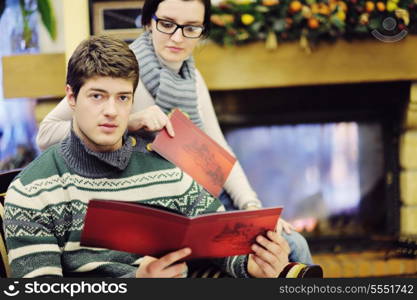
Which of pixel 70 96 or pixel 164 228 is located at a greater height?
pixel 70 96

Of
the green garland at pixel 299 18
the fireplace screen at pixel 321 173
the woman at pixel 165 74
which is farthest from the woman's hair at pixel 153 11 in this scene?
the fireplace screen at pixel 321 173

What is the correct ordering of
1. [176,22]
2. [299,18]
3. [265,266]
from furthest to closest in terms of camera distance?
[299,18] → [176,22] → [265,266]

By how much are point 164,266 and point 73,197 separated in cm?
22

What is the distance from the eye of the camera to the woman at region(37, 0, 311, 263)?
4.12ft

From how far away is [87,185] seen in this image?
1.08 m

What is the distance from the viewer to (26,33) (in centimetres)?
228

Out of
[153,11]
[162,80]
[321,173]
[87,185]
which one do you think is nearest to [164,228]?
[87,185]

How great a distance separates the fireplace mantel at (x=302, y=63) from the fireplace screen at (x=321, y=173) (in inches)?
14.6

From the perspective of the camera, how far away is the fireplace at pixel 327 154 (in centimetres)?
255

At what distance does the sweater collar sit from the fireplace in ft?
4.71

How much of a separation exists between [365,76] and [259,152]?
0.61 metres

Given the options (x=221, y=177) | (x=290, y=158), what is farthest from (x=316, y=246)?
(x=221, y=177)

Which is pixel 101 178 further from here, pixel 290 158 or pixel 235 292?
pixel 290 158

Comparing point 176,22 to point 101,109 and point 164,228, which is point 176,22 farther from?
point 164,228
